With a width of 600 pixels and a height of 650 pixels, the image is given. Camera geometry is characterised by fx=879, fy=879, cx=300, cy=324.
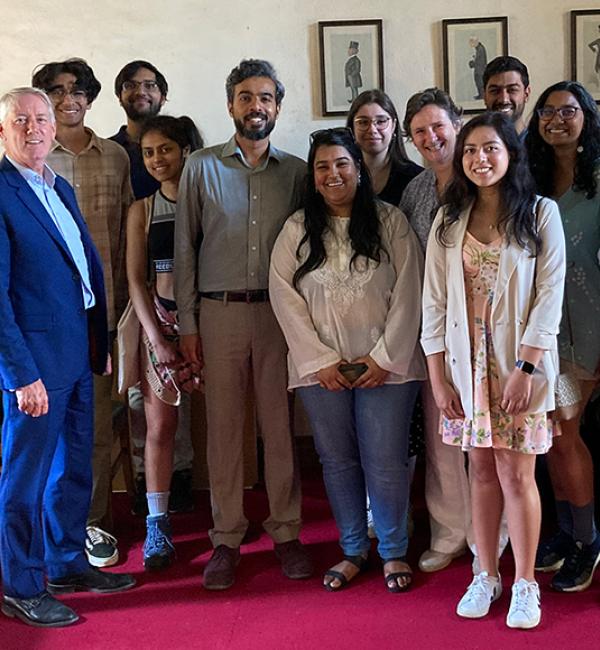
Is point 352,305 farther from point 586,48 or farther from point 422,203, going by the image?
point 586,48

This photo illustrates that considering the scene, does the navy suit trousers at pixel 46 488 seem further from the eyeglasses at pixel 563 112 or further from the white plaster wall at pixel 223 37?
the white plaster wall at pixel 223 37

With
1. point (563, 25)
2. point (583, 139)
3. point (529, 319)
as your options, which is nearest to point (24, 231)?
point (529, 319)

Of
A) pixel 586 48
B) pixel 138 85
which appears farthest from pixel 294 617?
pixel 586 48

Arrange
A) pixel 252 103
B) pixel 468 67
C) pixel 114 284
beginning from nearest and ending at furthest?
pixel 252 103 → pixel 114 284 → pixel 468 67

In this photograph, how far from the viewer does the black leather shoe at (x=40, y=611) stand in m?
2.69

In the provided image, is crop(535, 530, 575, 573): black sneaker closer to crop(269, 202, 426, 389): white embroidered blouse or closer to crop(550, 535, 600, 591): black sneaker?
crop(550, 535, 600, 591): black sneaker

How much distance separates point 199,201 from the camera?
9.62 ft

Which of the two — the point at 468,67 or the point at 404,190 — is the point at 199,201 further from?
the point at 468,67

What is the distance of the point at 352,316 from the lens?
9.09ft

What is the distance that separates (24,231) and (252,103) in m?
0.85

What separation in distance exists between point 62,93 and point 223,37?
1.19m

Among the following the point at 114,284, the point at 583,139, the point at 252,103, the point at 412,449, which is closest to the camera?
the point at 583,139

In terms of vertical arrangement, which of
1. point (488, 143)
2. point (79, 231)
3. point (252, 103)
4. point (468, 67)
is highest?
point (468, 67)

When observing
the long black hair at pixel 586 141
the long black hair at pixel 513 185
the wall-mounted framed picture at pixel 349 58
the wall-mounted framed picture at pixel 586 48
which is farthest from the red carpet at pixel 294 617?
the wall-mounted framed picture at pixel 586 48
